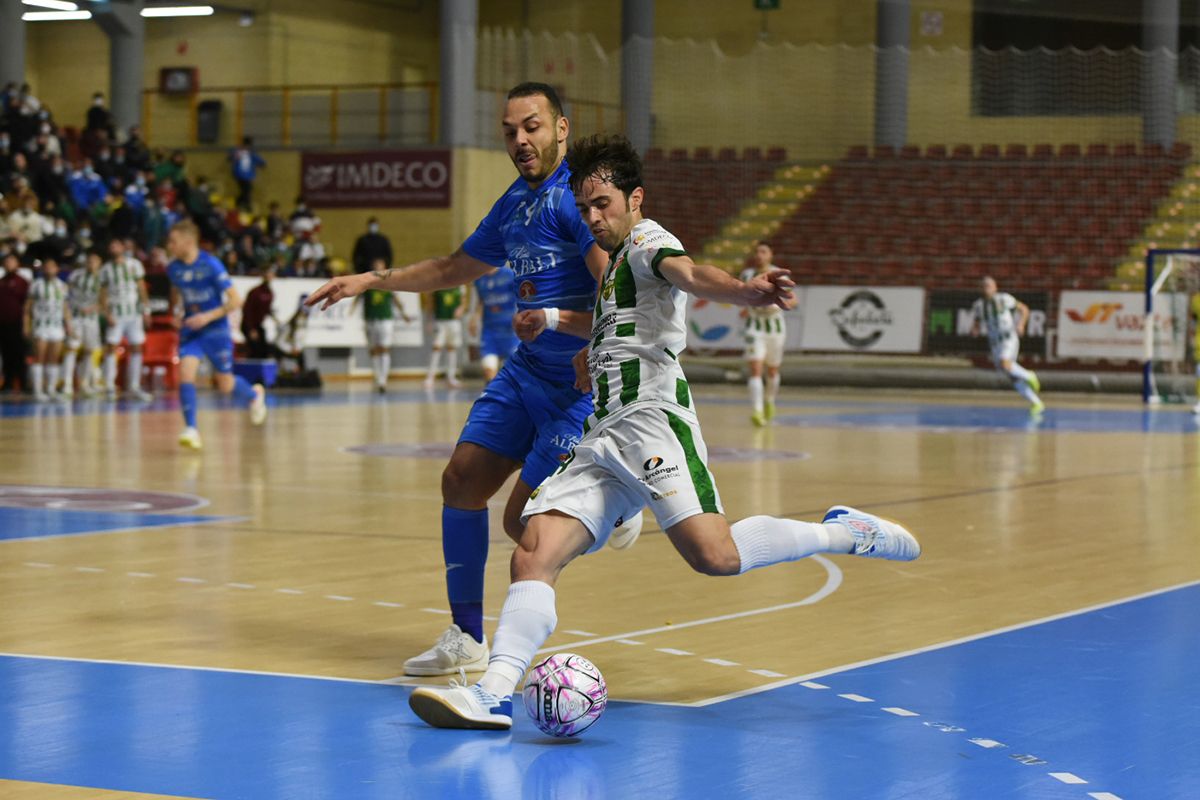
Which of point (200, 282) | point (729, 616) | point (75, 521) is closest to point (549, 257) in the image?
point (729, 616)

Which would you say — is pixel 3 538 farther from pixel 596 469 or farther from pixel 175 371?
pixel 175 371

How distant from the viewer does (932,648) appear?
7.11 m

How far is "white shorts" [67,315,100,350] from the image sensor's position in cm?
2600

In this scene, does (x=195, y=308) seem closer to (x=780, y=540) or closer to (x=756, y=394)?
(x=756, y=394)

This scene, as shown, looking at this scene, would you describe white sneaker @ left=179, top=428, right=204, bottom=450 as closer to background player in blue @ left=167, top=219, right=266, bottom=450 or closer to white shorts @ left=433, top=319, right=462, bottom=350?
background player in blue @ left=167, top=219, right=266, bottom=450

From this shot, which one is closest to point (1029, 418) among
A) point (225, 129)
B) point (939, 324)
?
point (939, 324)

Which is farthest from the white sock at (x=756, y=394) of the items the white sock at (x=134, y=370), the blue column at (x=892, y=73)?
the blue column at (x=892, y=73)

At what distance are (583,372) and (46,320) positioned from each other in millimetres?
20322

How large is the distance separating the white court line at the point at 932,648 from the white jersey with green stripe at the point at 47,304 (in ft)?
63.1

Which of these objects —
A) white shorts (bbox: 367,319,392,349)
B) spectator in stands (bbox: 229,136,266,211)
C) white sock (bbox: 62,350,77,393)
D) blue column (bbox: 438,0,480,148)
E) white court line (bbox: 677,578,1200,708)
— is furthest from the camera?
spectator in stands (bbox: 229,136,266,211)

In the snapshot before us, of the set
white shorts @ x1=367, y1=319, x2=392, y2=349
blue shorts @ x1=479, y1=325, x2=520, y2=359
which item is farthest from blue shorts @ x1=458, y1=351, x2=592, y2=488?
white shorts @ x1=367, y1=319, x2=392, y2=349

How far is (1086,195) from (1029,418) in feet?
40.8

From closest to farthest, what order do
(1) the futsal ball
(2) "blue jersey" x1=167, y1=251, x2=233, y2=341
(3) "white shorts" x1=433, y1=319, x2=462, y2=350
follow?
1. (1) the futsal ball
2. (2) "blue jersey" x1=167, y1=251, x2=233, y2=341
3. (3) "white shorts" x1=433, y1=319, x2=462, y2=350

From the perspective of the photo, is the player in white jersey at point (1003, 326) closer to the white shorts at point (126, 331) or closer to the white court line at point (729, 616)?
the white shorts at point (126, 331)
